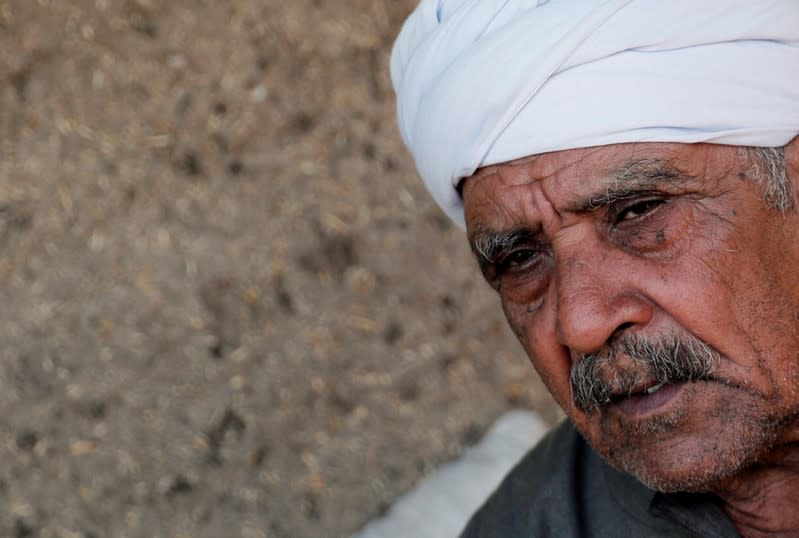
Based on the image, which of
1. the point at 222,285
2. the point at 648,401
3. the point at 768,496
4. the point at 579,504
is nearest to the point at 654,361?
the point at 648,401

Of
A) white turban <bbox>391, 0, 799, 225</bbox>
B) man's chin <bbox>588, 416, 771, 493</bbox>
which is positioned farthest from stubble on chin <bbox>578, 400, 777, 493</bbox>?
white turban <bbox>391, 0, 799, 225</bbox>

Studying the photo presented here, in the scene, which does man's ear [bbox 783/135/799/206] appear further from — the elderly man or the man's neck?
the man's neck

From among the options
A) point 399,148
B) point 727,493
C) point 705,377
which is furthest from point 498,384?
point 705,377

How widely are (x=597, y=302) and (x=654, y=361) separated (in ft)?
0.48

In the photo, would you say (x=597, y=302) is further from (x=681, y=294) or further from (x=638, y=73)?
(x=638, y=73)

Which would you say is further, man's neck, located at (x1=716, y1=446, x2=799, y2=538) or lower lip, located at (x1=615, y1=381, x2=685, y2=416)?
man's neck, located at (x1=716, y1=446, x2=799, y2=538)

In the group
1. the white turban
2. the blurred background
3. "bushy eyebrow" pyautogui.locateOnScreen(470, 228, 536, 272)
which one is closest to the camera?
the white turban

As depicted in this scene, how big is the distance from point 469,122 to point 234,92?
1.87 m

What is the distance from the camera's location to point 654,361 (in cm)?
191

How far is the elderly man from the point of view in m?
1.88

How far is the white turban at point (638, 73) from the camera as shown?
1.86 metres

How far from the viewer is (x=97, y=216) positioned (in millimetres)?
3594

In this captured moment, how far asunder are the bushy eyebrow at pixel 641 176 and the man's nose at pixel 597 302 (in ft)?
0.42

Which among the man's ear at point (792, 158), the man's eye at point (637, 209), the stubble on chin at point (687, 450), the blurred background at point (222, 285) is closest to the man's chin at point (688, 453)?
the stubble on chin at point (687, 450)
